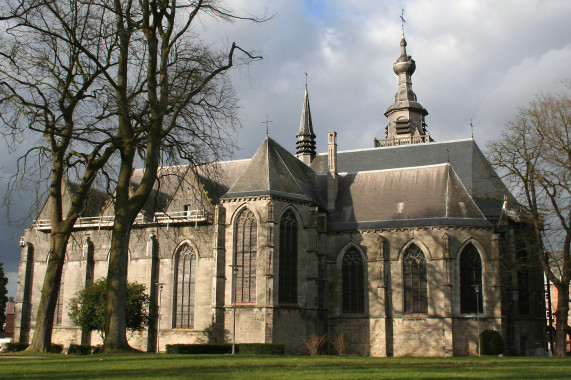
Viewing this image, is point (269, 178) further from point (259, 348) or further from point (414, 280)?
point (414, 280)

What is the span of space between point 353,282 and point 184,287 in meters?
9.79

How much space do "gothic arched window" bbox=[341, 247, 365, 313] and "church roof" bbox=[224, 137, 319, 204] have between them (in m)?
4.05

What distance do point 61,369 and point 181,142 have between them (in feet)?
30.4

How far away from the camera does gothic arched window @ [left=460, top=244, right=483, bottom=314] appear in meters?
35.5

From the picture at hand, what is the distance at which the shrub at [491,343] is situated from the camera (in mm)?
33688

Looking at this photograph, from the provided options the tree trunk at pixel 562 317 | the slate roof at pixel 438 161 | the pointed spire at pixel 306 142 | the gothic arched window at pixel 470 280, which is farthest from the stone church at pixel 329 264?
the pointed spire at pixel 306 142

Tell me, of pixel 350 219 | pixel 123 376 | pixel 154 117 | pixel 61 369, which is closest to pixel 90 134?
pixel 154 117

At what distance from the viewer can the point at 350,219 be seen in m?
38.9

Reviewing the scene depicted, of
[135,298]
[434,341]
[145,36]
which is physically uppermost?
[145,36]

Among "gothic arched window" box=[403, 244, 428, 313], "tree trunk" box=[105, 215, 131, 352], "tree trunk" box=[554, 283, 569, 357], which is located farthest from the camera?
"gothic arched window" box=[403, 244, 428, 313]

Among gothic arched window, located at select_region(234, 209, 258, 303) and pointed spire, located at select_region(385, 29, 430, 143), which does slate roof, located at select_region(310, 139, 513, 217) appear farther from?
gothic arched window, located at select_region(234, 209, 258, 303)

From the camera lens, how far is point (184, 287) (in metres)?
38.1

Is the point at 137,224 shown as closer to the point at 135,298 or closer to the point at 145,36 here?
the point at 135,298

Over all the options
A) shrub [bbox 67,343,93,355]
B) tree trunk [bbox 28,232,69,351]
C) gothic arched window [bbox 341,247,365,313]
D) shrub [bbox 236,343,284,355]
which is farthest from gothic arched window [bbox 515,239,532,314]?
tree trunk [bbox 28,232,69,351]
